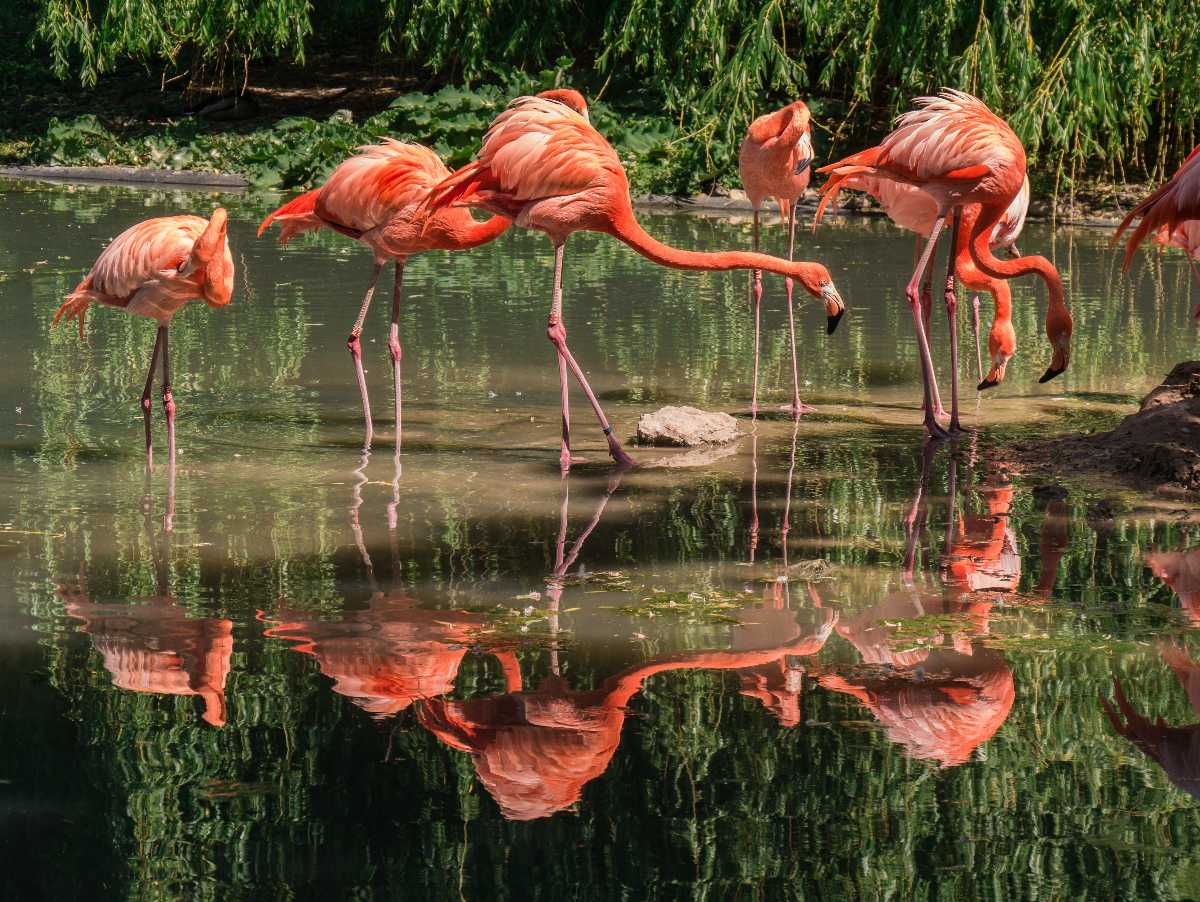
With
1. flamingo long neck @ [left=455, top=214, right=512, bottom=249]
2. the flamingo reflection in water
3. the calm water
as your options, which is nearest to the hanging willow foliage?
the calm water

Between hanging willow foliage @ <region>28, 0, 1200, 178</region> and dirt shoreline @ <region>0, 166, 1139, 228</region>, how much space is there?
1.26 feet

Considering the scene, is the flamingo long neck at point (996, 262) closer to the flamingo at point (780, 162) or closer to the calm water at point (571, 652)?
the calm water at point (571, 652)

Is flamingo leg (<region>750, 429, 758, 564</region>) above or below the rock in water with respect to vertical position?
below

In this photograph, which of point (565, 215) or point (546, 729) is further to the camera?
point (565, 215)

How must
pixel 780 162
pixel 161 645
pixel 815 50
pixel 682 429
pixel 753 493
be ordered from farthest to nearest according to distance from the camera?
pixel 815 50
pixel 780 162
pixel 682 429
pixel 753 493
pixel 161 645

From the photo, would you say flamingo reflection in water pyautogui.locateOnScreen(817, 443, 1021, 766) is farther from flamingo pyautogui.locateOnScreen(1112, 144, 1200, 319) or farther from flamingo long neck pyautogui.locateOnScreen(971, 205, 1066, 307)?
flamingo long neck pyautogui.locateOnScreen(971, 205, 1066, 307)

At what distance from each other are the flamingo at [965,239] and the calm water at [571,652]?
34 centimetres

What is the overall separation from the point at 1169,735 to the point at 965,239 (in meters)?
3.56

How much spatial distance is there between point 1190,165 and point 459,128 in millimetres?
10636

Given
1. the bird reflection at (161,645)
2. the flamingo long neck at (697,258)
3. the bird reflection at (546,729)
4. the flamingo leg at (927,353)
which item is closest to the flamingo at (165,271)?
the flamingo long neck at (697,258)

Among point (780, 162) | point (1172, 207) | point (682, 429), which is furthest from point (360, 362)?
point (1172, 207)

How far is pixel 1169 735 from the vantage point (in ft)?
11.0

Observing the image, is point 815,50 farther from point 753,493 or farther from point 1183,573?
point 1183,573

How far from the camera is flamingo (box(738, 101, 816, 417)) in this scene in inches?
277
